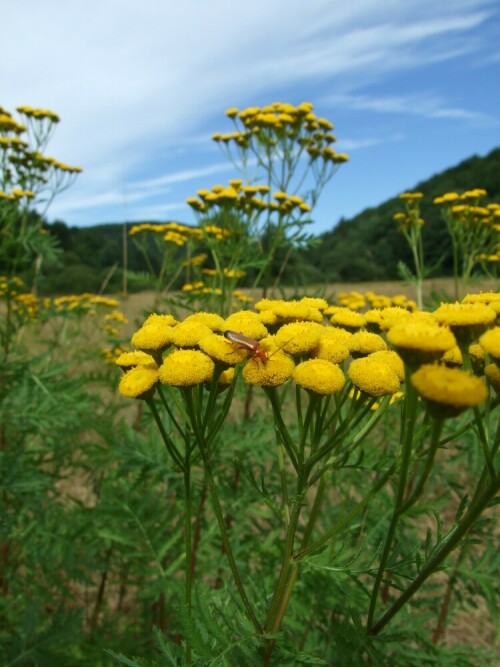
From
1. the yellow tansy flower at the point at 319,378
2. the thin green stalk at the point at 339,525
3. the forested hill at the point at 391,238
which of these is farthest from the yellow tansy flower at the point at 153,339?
the forested hill at the point at 391,238

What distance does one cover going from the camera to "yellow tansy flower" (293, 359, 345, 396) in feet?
4.50

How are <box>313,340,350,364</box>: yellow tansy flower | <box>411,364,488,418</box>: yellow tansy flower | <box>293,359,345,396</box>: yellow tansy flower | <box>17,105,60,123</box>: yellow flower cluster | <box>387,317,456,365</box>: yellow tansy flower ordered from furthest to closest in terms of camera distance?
<box>17,105,60,123</box>: yellow flower cluster < <box>313,340,350,364</box>: yellow tansy flower < <box>293,359,345,396</box>: yellow tansy flower < <box>387,317,456,365</box>: yellow tansy flower < <box>411,364,488,418</box>: yellow tansy flower

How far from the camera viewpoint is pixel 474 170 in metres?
45.2

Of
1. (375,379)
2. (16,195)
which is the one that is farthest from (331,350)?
(16,195)

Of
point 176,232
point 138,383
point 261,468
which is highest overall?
point 176,232

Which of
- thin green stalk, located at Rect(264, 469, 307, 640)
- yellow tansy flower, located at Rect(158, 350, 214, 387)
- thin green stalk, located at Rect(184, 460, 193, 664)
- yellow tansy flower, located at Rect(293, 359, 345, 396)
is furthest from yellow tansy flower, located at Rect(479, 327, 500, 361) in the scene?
thin green stalk, located at Rect(184, 460, 193, 664)

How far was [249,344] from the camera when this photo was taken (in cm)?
148

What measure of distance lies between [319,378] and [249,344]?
0.22 m

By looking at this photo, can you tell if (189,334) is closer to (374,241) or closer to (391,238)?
(391,238)

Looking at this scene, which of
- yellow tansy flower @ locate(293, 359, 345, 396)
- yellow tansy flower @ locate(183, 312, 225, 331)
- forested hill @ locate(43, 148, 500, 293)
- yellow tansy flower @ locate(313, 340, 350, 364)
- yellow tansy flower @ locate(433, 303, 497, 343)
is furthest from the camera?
forested hill @ locate(43, 148, 500, 293)

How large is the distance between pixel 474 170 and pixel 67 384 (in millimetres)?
48199

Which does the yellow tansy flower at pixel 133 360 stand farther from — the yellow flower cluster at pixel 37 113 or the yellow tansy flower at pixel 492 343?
the yellow flower cluster at pixel 37 113

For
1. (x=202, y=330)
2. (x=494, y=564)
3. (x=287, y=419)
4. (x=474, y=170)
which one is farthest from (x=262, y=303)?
(x=474, y=170)

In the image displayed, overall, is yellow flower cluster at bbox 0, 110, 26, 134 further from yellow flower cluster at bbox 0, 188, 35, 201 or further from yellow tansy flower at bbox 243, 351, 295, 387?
yellow tansy flower at bbox 243, 351, 295, 387
